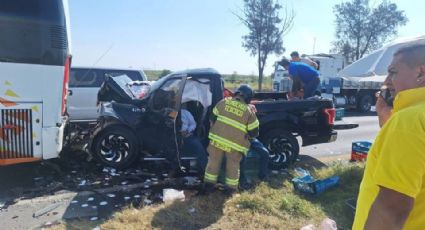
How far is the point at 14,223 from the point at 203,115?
3.25 m

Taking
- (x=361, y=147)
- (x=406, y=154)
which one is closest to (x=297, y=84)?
(x=361, y=147)

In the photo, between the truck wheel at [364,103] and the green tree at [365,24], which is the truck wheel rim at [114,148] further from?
the green tree at [365,24]

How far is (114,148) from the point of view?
6520 millimetres

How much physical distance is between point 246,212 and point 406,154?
355 cm

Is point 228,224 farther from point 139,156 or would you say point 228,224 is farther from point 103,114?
point 103,114

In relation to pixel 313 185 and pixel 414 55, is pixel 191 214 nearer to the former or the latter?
pixel 313 185

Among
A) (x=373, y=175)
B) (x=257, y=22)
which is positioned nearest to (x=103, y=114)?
(x=373, y=175)

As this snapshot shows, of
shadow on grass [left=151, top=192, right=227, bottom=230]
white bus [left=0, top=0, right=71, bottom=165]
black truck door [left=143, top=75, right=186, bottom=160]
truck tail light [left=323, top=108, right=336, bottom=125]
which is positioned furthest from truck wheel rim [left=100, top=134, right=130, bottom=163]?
truck tail light [left=323, top=108, right=336, bottom=125]

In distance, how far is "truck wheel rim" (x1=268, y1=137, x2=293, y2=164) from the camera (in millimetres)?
6988

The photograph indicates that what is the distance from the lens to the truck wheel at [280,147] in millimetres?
6961

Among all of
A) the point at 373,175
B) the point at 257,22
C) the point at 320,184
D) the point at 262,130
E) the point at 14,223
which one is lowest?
the point at 14,223

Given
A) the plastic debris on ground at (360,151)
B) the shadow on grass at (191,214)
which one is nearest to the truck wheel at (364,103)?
the plastic debris on ground at (360,151)

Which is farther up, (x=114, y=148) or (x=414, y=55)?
(x=414, y=55)

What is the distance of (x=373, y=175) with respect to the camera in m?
1.50
